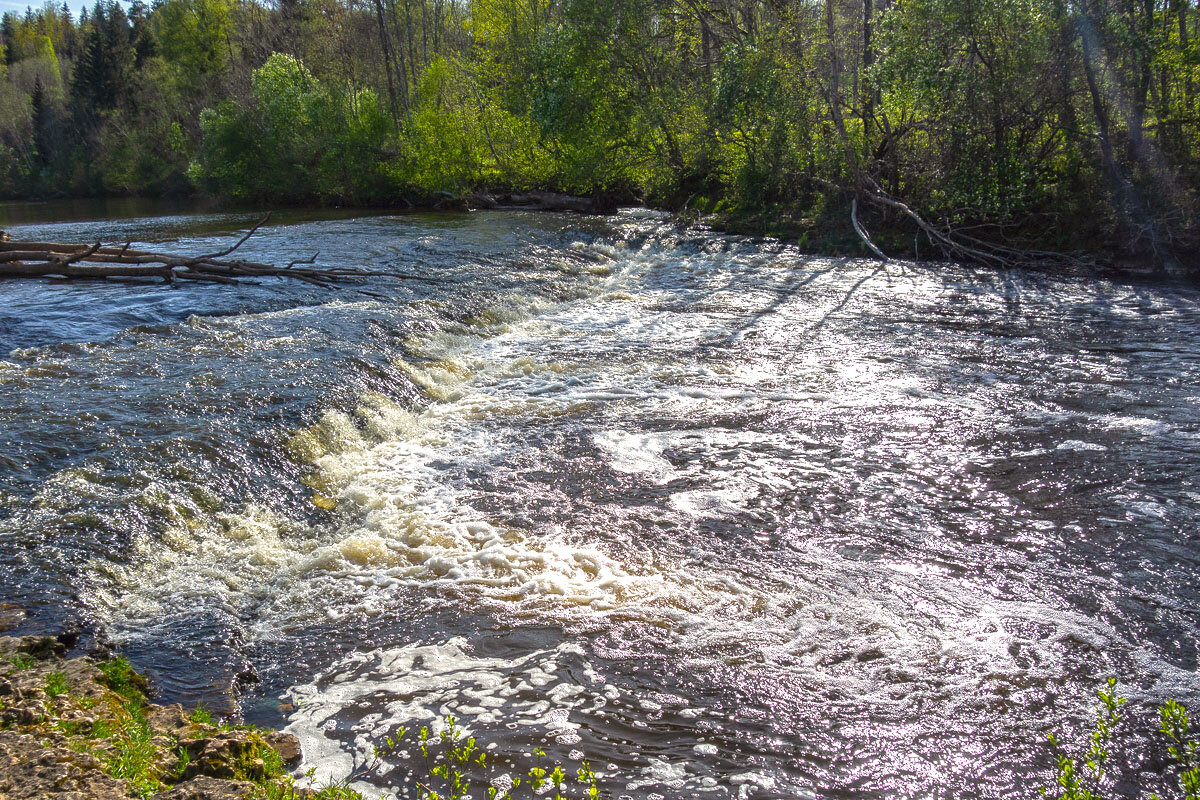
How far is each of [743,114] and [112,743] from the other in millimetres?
21407

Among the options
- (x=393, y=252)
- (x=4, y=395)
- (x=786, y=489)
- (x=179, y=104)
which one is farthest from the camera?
(x=179, y=104)

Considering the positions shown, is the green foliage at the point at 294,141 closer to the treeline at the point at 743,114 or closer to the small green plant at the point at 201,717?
the treeline at the point at 743,114

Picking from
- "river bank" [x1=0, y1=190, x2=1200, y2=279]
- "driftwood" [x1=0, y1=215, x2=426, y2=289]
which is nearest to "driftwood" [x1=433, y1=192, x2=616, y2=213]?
"river bank" [x1=0, y1=190, x2=1200, y2=279]

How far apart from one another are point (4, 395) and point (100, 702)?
592 centimetres

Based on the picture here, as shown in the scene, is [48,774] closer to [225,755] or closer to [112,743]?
[112,743]

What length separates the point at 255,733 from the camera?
384 cm

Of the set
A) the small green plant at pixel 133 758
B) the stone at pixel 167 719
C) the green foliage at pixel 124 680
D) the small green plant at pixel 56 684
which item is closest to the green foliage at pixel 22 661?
the small green plant at pixel 56 684

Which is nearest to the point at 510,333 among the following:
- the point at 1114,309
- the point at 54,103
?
the point at 1114,309

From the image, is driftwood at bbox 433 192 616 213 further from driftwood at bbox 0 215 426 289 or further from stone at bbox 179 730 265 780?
stone at bbox 179 730 265 780

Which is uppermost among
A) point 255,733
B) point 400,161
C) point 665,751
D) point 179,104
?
point 179,104

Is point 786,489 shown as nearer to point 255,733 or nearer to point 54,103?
point 255,733

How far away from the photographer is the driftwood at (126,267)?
13016 millimetres

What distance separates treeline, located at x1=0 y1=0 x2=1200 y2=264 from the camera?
15.2m

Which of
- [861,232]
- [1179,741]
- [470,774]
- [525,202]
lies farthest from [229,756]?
[525,202]
